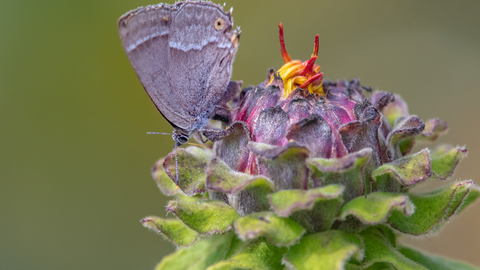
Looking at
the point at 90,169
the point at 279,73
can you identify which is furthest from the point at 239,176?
the point at 90,169

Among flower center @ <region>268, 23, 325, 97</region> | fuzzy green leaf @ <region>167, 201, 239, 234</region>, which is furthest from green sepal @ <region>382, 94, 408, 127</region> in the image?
fuzzy green leaf @ <region>167, 201, 239, 234</region>

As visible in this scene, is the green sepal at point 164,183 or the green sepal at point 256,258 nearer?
the green sepal at point 256,258

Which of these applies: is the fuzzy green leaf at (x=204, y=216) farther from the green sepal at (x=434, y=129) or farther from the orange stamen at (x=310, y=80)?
the green sepal at (x=434, y=129)

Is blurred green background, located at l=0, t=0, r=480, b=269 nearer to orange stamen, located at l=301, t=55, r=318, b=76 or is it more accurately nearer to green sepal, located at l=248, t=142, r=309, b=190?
orange stamen, located at l=301, t=55, r=318, b=76

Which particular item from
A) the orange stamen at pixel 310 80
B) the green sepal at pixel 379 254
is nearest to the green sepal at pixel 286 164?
the green sepal at pixel 379 254

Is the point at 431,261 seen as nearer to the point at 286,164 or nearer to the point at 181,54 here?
the point at 286,164

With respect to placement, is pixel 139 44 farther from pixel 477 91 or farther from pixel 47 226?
pixel 477 91
